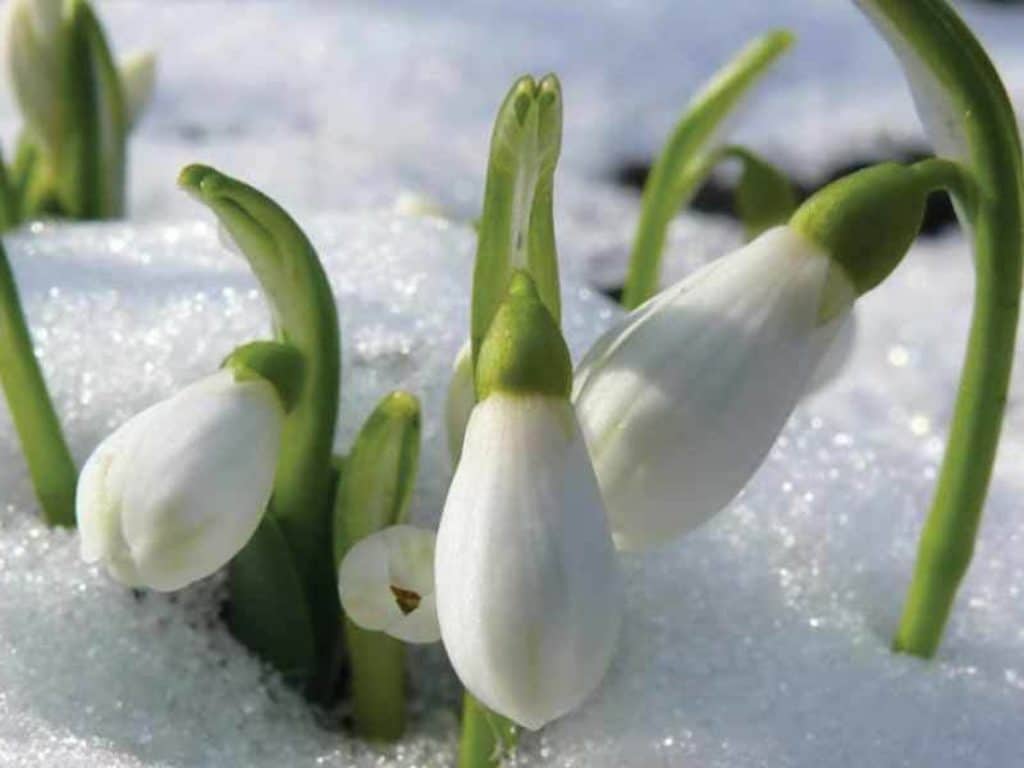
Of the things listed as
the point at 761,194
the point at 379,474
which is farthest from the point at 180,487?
the point at 761,194

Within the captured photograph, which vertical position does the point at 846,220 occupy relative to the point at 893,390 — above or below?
above

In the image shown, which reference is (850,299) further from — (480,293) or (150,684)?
(150,684)

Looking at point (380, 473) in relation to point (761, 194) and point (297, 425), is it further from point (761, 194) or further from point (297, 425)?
point (761, 194)

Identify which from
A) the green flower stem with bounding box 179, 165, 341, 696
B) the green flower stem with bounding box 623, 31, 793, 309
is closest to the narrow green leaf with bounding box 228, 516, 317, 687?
the green flower stem with bounding box 179, 165, 341, 696

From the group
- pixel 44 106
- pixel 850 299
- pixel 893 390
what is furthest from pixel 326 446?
pixel 893 390

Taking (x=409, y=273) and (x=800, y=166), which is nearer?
(x=409, y=273)

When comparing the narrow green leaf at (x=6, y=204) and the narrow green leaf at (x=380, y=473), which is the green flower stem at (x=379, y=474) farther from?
the narrow green leaf at (x=6, y=204)

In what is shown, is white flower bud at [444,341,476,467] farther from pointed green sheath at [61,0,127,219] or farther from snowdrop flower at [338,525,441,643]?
pointed green sheath at [61,0,127,219]

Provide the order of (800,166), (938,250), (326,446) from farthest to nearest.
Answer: (800,166)
(938,250)
(326,446)
